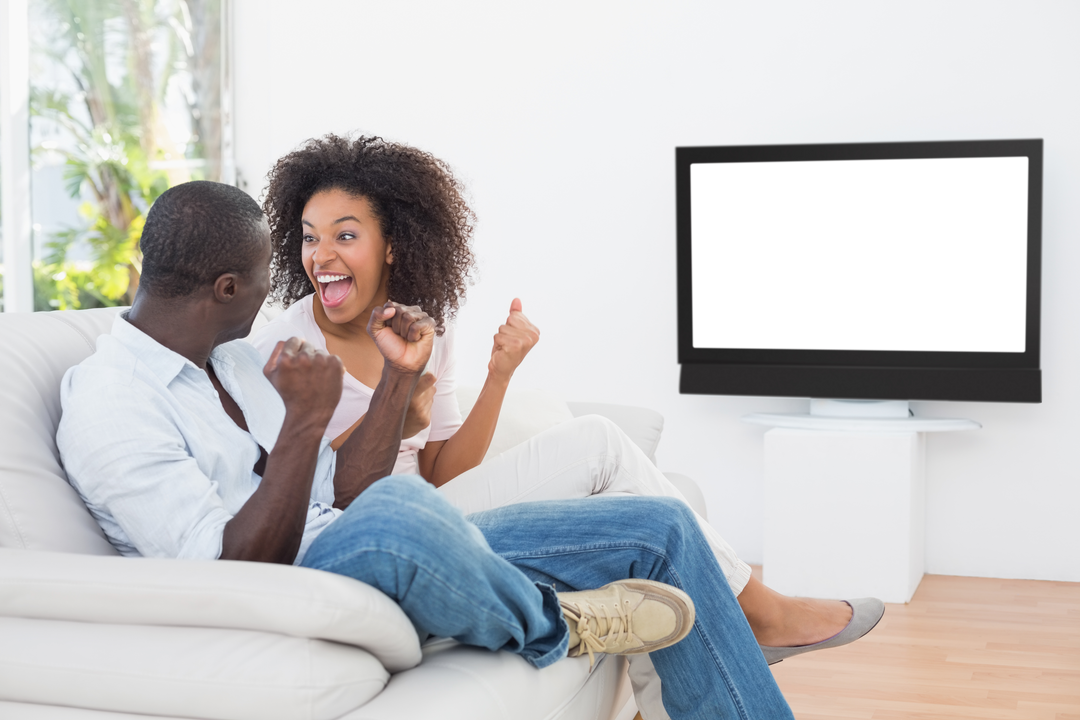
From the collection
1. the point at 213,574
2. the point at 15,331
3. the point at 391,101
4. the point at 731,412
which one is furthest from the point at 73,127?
the point at 213,574

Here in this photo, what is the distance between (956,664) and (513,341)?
1362mm

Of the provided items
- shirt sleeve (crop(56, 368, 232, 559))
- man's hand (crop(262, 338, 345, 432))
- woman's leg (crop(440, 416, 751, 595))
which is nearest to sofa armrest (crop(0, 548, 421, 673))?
shirt sleeve (crop(56, 368, 232, 559))

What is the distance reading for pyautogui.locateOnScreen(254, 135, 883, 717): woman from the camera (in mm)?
Answer: 1834

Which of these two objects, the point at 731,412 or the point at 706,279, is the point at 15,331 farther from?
the point at 731,412

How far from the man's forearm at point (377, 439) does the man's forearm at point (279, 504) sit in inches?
12.5

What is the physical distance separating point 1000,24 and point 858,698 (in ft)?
6.76

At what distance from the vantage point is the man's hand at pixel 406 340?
5.21 ft

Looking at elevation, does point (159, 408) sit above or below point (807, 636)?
above

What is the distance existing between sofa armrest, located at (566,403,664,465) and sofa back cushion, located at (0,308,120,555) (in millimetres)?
1307

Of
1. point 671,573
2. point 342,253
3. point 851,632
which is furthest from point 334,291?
point 851,632

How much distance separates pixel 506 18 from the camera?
3635 millimetres

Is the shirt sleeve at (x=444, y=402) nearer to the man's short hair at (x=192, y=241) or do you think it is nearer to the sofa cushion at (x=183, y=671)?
the man's short hair at (x=192, y=241)

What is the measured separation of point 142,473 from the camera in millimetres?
1295

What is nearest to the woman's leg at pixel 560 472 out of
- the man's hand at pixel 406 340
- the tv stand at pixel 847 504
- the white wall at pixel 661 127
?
the man's hand at pixel 406 340
